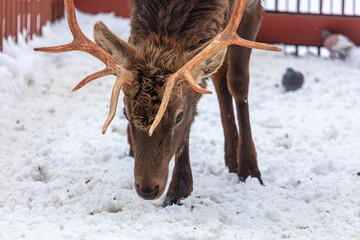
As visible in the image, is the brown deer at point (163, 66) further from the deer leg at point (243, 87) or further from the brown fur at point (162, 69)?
the deer leg at point (243, 87)

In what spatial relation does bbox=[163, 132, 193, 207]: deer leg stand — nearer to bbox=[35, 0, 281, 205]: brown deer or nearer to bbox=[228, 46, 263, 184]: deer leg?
bbox=[35, 0, 281, 205]: brown deer

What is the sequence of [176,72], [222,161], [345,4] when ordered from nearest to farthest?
1. [176,72]
2. [222,161]
3. [345,4]

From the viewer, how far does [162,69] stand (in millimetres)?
3006

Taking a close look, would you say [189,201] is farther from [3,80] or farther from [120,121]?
[3,80]

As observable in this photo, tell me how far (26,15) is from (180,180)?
512 centimetres

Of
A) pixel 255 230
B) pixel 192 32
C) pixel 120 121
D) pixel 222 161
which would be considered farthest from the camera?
pixel 120 121

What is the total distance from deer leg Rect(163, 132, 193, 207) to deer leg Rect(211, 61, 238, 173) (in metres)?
0.81

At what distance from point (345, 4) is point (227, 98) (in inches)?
249

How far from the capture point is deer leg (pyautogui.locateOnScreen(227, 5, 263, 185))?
13.7 feet

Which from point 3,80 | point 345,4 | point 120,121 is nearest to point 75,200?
point 120,121

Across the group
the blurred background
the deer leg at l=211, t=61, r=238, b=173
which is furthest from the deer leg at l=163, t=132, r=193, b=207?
the blurred background

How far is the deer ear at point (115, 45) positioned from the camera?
10.3 feet

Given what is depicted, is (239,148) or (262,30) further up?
(262,30)

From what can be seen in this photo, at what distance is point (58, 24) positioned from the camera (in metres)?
9.03
